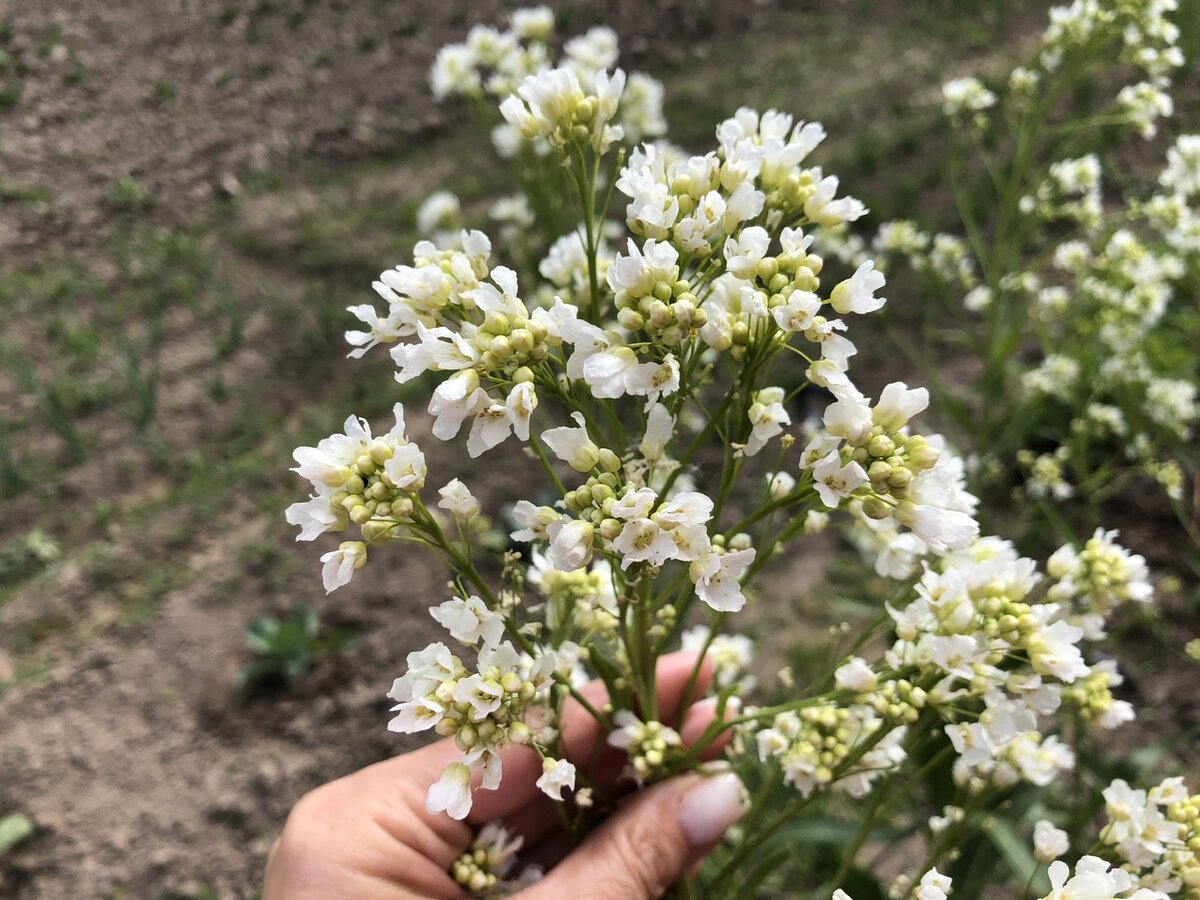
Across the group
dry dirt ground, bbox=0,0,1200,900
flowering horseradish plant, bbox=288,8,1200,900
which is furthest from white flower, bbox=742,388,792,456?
dry dirt ground, bbox=0,0,1200,900

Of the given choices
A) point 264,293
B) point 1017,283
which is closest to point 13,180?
point 264,293

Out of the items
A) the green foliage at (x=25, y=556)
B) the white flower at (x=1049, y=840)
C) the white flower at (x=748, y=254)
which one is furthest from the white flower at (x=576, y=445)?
the green foliage at (x=25, y=556)

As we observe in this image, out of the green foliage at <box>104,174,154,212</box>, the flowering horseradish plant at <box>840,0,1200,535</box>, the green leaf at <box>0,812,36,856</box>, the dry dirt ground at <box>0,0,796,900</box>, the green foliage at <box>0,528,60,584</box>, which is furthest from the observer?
the green foliage at <box>104,174,154,212</box>

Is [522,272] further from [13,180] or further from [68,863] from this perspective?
[13,180]

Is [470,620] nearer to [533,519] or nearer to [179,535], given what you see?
[533,519]

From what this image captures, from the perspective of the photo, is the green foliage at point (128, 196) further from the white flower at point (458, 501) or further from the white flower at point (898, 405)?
the white flower at point (898, 405)

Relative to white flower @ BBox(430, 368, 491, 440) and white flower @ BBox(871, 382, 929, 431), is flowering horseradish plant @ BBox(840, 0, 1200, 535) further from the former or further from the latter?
white flower @ BBox(430, 368, 491, 440)
